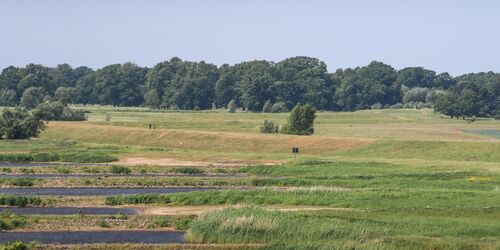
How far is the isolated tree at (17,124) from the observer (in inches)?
4818

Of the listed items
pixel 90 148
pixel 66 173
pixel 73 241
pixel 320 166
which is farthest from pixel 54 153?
pixel 73 241

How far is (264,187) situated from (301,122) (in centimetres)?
5871

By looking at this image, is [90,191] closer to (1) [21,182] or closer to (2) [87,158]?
(1) [21,182]

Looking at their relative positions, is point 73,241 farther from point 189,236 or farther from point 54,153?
point 54,153

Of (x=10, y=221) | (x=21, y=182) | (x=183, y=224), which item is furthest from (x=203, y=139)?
(x=10, y=221)

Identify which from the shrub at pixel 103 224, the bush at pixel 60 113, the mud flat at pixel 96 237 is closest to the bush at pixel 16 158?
the shrub at pixel 103 224

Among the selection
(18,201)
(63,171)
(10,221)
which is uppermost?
(10,221)

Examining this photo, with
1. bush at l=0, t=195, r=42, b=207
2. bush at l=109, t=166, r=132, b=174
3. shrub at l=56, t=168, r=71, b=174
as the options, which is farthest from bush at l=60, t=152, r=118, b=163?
bush at l=0, t=195, r=42, b=207

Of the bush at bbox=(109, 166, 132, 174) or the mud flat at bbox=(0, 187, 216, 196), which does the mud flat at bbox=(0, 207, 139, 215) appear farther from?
the bush at bbox=(109, 166, 132, 174)

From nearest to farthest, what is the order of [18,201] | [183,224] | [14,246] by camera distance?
1. [14,246]
2. [183,224]
3. [18,201]

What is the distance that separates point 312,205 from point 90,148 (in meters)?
58.1

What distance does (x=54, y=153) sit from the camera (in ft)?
328

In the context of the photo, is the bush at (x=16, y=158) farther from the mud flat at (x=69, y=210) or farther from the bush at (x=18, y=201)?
the mud flat at (x=69, y=210)

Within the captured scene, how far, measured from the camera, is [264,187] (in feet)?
226
